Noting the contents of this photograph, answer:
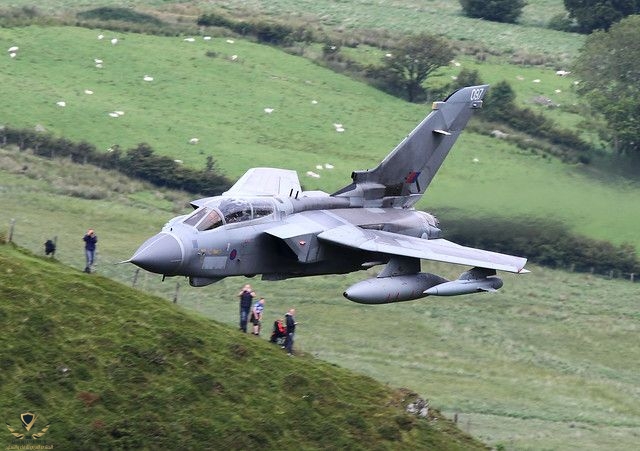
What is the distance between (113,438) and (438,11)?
329 feet

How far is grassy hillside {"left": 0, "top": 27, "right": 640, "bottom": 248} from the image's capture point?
83000mm

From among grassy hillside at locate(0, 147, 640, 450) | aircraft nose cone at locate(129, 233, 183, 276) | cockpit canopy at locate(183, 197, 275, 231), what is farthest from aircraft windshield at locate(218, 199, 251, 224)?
grassy hillside at locate(0, 147, 640, 450)

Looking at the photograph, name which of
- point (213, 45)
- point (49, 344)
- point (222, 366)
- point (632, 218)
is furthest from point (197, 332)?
point (213, 45)

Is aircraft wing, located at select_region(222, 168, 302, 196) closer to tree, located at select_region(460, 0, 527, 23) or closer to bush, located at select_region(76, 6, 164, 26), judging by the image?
bush, located at select_region(76, 6, 164, 26)

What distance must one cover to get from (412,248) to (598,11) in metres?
83.9

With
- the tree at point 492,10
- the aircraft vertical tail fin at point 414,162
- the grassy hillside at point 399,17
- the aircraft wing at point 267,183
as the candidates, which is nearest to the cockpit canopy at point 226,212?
the aircraft wing at point 267,183

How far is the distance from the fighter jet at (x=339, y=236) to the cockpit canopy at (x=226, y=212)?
32 mm

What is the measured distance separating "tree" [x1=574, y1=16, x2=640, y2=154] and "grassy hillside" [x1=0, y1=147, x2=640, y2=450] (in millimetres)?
21770

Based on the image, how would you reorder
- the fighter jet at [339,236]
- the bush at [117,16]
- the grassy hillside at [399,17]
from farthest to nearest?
the grassy hillside at [399,17] → the bush at [117,16] → the fighter jet at [339,236]

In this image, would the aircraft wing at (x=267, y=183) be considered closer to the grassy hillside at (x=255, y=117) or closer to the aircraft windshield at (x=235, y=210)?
the aircraft windshield at (x=235, y=210)

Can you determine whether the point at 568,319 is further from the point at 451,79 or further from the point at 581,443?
the point at 451,79

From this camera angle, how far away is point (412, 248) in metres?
53.3

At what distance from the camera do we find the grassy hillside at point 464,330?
6212cm

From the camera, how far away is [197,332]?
4884cm
